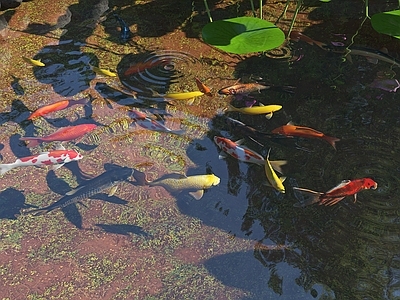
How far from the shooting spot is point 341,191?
228 centimetres

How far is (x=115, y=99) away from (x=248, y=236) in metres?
1.21

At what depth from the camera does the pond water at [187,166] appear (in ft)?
6.86

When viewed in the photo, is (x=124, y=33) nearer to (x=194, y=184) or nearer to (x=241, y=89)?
(x=241, y=89)

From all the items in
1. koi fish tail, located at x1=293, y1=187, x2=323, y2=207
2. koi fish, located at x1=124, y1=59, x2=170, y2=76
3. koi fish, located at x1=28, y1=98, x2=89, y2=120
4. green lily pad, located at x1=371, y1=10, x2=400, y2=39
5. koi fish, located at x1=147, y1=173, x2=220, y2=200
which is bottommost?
koi fish tail, located at x1=293, y1=187, x2=323, y2=207

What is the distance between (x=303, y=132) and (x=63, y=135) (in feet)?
4.14

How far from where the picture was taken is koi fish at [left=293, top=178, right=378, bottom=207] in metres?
2.27

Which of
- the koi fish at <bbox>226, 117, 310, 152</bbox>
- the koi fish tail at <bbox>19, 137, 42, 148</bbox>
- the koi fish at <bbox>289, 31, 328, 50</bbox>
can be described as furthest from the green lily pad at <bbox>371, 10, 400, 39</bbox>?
the koi fish tail at <bbox>19, 137, 42, 148</bbox>

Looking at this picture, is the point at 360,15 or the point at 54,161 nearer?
the point at 54,161

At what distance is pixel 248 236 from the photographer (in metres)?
2.22

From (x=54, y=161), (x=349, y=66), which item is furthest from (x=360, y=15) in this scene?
(x=54, y=161)

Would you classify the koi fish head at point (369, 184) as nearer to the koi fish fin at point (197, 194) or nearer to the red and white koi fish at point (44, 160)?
the koi fish fin at point (197, 194)

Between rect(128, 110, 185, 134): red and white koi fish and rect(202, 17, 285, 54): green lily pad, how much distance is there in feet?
1.71

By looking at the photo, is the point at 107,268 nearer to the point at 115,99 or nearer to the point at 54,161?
the point at 54,161

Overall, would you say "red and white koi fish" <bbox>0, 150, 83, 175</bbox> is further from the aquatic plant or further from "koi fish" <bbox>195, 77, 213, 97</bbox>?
the aquatic plant
